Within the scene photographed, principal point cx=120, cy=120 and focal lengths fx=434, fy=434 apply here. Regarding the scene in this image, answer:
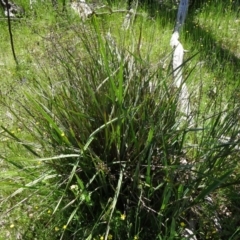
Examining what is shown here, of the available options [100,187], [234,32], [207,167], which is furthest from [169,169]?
[234,32]

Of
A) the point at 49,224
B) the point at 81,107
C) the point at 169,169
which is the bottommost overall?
the point at 49,224

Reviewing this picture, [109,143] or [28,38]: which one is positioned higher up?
[109,143]

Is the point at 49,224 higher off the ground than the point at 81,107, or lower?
lower

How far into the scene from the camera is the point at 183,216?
2865 mm

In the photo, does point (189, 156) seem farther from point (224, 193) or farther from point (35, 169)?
point (35, 169)

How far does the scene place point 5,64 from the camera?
204 inches

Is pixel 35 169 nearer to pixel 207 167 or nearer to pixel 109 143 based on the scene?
pixel 109 143

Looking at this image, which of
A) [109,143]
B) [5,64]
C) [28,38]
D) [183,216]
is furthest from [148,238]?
[28,38]

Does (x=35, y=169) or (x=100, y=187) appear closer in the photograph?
(x=100, y=187)

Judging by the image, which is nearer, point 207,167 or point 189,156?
point 207,167

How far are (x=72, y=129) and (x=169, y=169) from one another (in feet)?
2.29

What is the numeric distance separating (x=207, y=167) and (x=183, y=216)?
369mm

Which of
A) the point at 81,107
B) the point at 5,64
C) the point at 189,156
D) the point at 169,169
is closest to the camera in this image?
the point at 169,169

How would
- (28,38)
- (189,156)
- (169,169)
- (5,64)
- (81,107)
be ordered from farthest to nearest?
(28,38), (5,64), (189,156), (81,107), (169,169)
